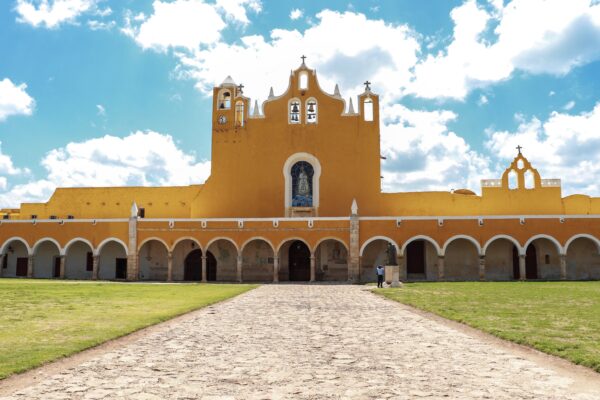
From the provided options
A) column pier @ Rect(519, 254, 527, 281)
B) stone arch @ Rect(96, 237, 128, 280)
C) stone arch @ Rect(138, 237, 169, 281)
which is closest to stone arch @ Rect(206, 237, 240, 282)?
stone arch @ Rect(138, 237, 169, 281)

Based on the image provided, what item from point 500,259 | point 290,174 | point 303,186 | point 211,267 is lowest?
point 211,267

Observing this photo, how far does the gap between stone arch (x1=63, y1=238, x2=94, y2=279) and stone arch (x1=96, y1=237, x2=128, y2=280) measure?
841 millimetres

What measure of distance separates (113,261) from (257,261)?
9192mm

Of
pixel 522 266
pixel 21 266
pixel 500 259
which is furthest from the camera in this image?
pixel 21 266

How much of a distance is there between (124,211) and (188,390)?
3053 centimetres

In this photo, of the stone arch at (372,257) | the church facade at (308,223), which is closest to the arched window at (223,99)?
the church facade at (308,223)

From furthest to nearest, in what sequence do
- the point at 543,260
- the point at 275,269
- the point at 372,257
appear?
the point at 372,257, the point at 543,260, the point at 275,269

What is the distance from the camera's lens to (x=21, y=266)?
106 ft

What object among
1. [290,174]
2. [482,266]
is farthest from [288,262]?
[482,266]

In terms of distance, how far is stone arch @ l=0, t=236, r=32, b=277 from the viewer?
106 feet

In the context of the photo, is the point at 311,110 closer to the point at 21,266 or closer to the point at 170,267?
the point at 170,267

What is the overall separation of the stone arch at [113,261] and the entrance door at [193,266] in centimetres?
381

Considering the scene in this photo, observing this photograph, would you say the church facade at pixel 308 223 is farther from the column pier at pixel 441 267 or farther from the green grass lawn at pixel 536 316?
the green grass lawn at pixel 536 316

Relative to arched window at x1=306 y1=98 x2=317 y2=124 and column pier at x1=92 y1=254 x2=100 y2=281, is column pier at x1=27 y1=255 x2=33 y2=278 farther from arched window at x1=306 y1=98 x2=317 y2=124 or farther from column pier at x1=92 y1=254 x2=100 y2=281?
arched window at x1=306 y1=98 x2=317 y2=124
